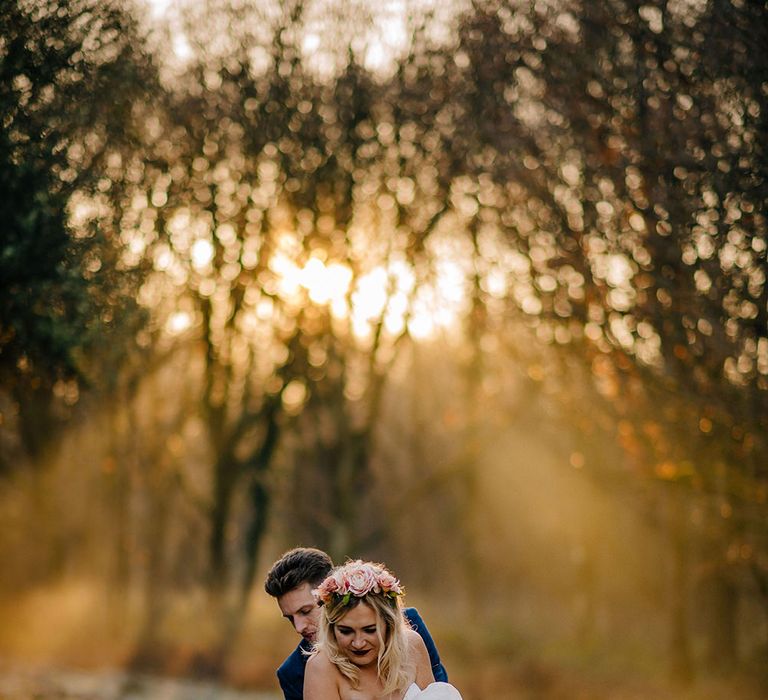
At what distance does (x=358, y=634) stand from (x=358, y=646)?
62mm

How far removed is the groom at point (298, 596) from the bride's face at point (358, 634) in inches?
15.1

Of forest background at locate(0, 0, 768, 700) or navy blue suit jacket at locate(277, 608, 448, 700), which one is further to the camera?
forest background at locate(0, 0, 768, 700)

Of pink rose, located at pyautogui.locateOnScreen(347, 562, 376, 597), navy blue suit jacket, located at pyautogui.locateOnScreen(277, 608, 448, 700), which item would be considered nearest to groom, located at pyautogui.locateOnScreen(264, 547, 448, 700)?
navy blue suit jacket, located at pyautogui.locateOnScreen(277, 608, 448, 700)

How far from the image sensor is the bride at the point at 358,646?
6.20 m

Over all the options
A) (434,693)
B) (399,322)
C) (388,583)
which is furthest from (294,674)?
(399,322)

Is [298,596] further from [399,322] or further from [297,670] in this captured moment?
[399,322]

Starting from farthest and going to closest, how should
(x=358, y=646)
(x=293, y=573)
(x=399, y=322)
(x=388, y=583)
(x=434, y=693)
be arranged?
(x=399, y=322), (x=293, y=573), (x=388, y=583), (x=358, y=646), (x=434, y=693)

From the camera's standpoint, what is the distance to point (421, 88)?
21047 millimetres

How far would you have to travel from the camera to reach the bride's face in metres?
6.20

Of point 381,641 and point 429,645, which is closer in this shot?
point 381,641

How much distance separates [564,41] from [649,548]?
21.4 meters

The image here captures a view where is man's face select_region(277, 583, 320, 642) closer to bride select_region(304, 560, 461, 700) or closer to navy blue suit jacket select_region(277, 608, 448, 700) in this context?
navy blue suit jacket select_region(277, 608, 448, 700)

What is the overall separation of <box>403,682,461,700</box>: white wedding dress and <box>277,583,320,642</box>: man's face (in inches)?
29.7

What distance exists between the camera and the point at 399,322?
79.2 ft
